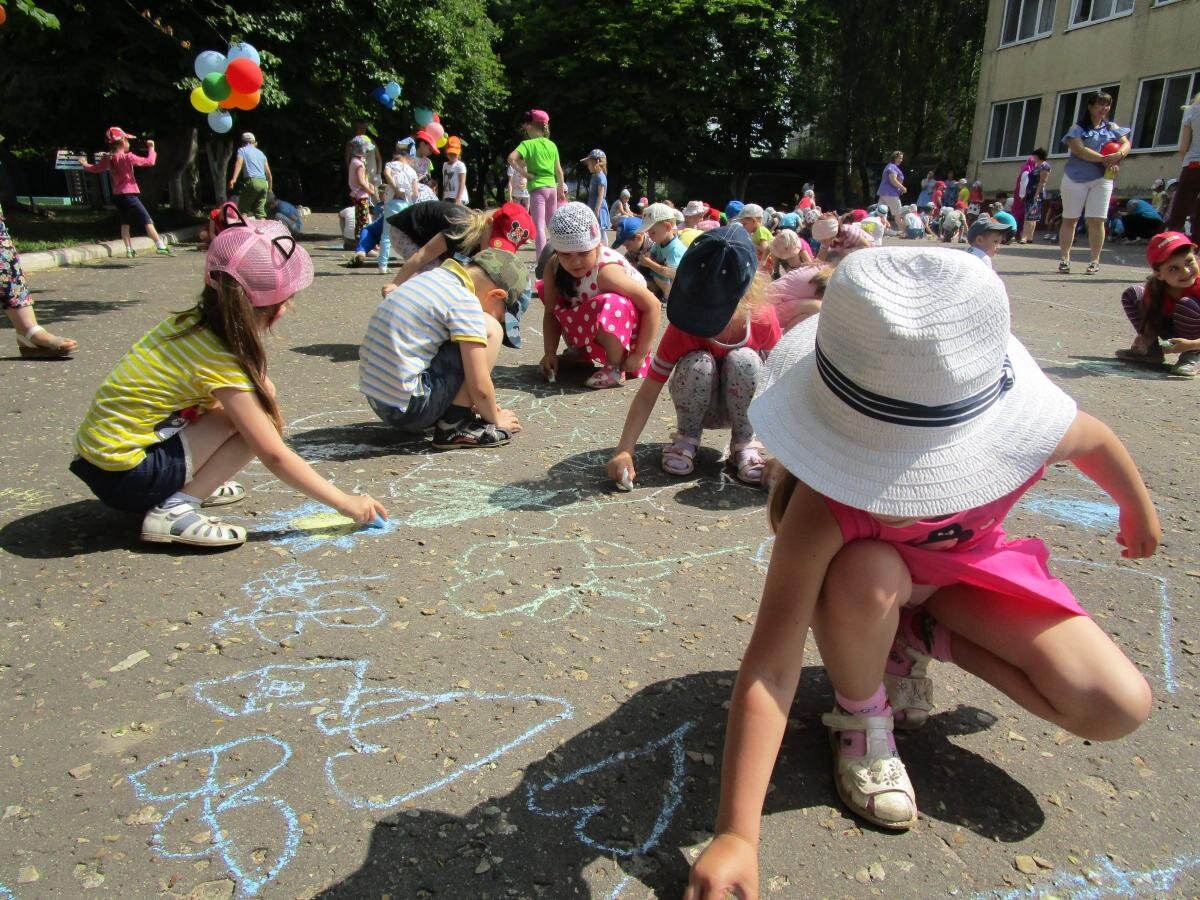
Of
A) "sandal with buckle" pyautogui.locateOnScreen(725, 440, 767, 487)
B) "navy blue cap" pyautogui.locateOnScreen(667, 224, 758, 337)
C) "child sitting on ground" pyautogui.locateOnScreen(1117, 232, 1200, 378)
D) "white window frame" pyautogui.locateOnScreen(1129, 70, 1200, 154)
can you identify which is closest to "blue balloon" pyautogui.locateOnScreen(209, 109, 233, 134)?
"navy blue cap" pyautogui.locateOnScreen(667, 224, 758, 337)

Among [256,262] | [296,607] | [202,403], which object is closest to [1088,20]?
[256,262]

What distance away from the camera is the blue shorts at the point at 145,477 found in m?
2.65

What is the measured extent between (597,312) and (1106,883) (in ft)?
12.3

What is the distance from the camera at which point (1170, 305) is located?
17.1 feet

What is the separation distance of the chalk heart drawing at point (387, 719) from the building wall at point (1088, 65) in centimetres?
1990

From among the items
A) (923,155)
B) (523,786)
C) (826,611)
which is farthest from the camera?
(923,155)

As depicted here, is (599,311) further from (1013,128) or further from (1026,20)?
(1026,20)

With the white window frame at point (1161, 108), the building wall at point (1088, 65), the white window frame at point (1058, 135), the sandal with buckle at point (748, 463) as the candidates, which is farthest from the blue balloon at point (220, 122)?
the white window frame at point (1058, 135)

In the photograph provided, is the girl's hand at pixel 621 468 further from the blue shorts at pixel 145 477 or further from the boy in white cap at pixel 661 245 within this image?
the boy in white cap at pixel 661 245

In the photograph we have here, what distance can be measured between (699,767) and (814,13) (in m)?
33.5

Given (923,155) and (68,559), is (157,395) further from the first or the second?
(923,155)

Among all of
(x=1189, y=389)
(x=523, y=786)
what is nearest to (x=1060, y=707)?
(x=523, y=786)

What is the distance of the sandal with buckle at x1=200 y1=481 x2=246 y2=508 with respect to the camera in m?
3.11

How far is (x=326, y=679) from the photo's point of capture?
210 centimetres
